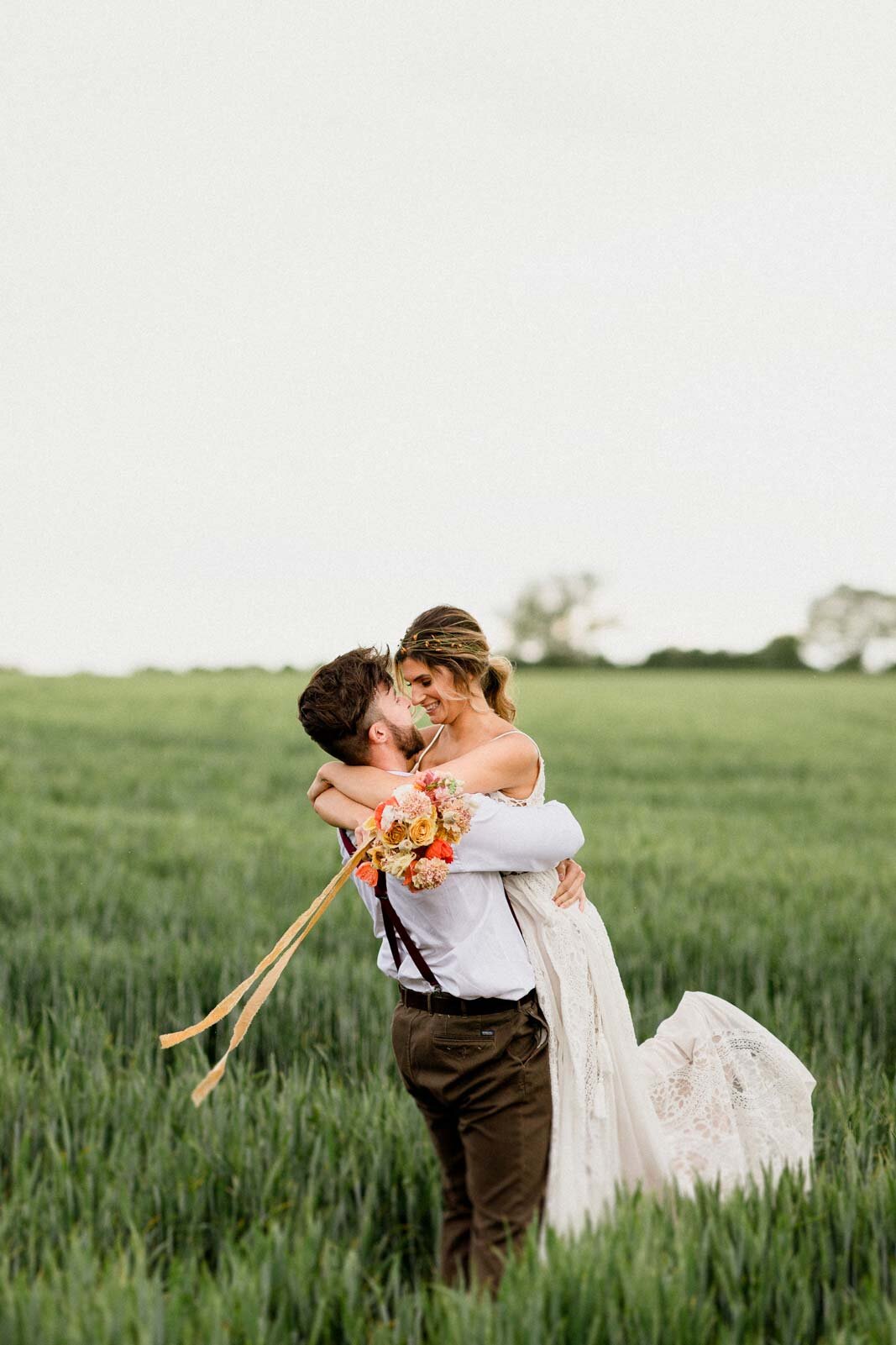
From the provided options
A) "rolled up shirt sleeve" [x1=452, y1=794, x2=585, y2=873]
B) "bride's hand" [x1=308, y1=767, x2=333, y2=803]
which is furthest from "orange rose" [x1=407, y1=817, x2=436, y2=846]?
"bride's hand" [x1=308, y1=767, x2=333, y2=803]

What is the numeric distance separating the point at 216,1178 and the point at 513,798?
156cm

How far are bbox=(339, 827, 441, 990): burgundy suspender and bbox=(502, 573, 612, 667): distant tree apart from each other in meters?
75.9

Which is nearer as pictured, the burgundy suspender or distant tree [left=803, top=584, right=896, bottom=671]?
the burgundy suspender

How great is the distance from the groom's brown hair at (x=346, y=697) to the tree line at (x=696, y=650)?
65738 mm

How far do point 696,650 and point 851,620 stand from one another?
30310 millimetres

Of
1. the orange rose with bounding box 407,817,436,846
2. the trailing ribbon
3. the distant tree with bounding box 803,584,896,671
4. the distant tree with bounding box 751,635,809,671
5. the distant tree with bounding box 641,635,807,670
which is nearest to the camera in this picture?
the orange rose with bounding box 407,817,436,846

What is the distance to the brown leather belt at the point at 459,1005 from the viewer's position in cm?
262

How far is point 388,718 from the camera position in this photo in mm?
2713

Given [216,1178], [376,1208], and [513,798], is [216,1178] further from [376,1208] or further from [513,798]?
→ [513,798]

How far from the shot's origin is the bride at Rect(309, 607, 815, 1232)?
267cm

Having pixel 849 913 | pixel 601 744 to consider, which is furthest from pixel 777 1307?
pixel 601 744

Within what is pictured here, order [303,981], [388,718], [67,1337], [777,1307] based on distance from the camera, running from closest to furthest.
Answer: [67,1337] → [777,1307] → [388,718] → [303,981]

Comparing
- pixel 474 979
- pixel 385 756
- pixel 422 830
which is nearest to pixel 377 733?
pixel 385 756

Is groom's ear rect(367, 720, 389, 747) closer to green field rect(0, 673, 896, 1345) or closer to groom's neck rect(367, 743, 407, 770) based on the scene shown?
groom's neck rect(367, 743, 407, 770)
